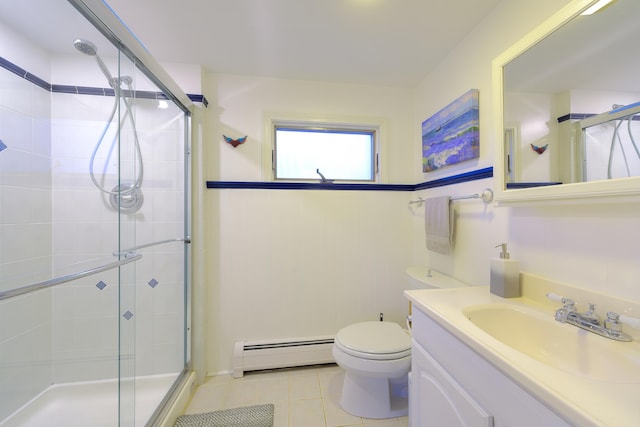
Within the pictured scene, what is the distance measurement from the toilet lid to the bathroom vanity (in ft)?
0.82

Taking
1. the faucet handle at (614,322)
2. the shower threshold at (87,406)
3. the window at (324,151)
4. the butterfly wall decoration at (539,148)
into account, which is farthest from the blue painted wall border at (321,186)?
the shower threshold at (87,406)

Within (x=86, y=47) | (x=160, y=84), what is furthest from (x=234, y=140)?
(x=86, y=47)

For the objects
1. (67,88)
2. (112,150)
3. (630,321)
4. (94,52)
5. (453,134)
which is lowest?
(630,321)

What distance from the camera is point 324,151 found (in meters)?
1.89

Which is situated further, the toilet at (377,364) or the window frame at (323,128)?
the window frame at (323,128)

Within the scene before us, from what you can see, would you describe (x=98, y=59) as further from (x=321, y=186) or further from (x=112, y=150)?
(x=321, y=186)

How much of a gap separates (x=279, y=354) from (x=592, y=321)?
1593mm

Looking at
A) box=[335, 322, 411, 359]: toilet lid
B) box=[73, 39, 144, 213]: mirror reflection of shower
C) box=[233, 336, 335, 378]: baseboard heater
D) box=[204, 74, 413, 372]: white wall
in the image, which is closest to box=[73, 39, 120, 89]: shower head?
box=[73, 39, 144, 213]: mirror reflection of shower

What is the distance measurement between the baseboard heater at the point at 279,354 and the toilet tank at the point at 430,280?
30.3 inches

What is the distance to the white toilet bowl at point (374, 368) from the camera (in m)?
1.22

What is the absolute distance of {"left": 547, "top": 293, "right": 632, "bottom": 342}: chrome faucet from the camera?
643 millimetres

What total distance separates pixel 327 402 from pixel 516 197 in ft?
4.81

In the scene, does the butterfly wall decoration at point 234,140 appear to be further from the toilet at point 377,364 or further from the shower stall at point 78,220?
the toilet at point 377,364

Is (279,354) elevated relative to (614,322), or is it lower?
lower
